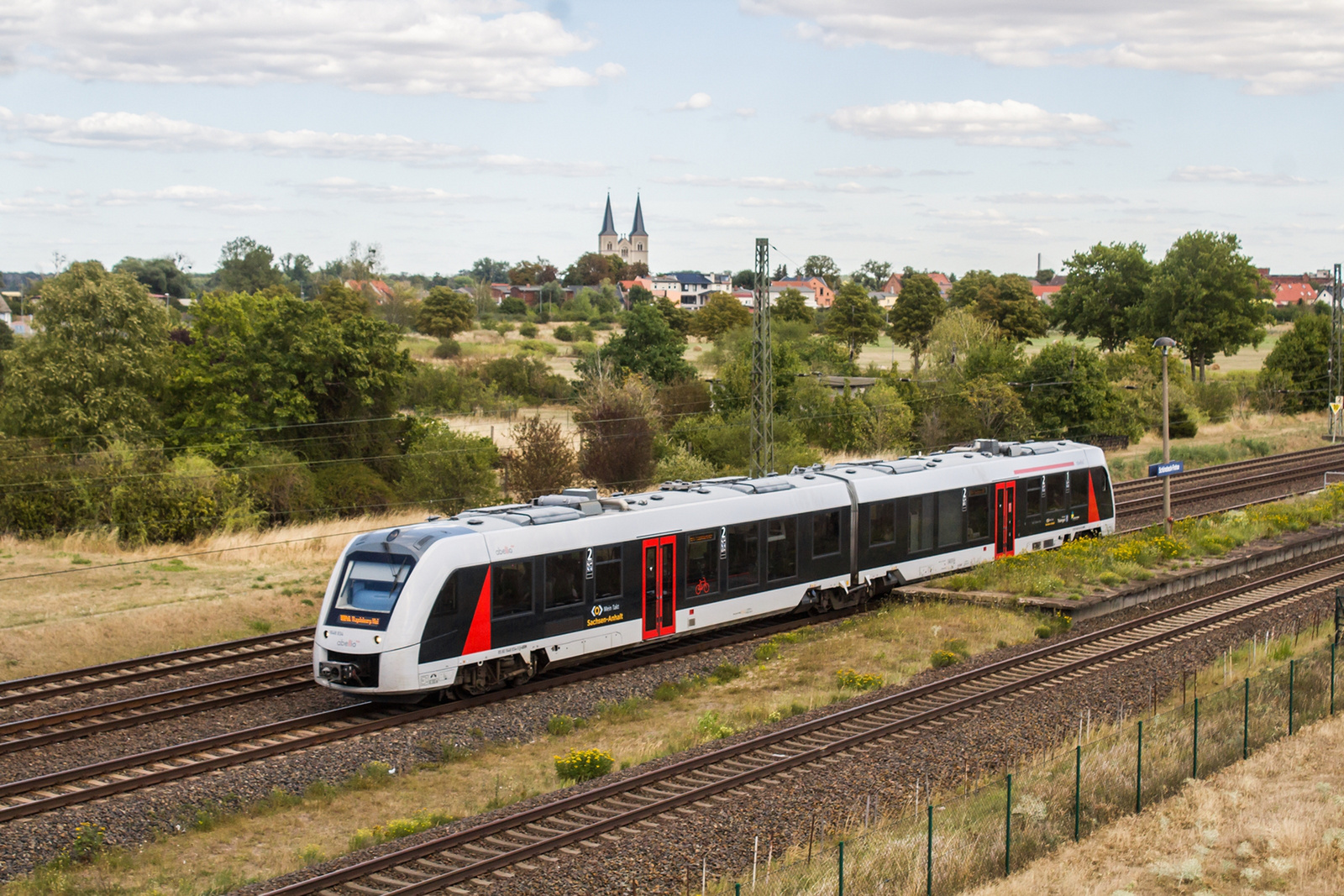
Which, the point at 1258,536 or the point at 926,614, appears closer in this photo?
the point at 926,614

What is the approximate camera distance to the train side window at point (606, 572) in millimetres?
19625

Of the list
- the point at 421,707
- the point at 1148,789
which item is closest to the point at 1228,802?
the point at 1148,789

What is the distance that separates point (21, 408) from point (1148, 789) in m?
43.3

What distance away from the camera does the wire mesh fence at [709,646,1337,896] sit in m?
11.4

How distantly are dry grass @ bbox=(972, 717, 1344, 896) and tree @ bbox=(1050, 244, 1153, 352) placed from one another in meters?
91.9

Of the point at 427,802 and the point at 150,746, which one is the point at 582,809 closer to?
the point at 427,802

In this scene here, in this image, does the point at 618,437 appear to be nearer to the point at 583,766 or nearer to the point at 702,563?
the point at 702,563

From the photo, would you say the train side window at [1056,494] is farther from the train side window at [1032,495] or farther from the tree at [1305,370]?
the tree at [1305,370]

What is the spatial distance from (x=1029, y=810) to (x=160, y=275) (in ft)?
510

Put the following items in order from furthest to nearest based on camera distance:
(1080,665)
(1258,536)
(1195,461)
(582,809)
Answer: (1195,461), (1258,536), (1080,665), (582,809)

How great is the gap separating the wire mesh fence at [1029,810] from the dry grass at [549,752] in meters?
3.91

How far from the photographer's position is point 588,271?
192 meters

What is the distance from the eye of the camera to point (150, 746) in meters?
16.4

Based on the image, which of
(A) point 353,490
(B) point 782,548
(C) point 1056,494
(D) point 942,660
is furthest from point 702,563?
(A) point 353,490
